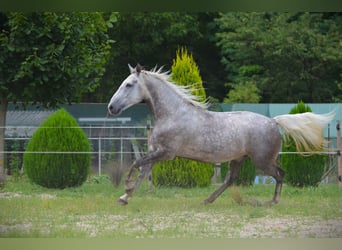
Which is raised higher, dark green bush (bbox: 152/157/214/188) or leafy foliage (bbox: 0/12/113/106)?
leafy foliage (bbox: 0/12/113/106)

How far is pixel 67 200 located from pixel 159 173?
161cm

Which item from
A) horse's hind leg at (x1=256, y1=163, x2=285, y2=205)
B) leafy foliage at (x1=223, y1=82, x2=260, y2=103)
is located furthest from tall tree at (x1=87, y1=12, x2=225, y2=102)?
horse's hind leg at (x1=256, y1=163, x2=285, y2=205)

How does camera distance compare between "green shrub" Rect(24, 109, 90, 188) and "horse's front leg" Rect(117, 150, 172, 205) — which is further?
"green shrub" Rect(24, 109, 90, 188)

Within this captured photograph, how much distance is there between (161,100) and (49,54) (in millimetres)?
1710

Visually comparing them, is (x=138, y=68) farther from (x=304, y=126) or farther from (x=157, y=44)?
(x=157, y=44)

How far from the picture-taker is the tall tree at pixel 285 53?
41.8 ft

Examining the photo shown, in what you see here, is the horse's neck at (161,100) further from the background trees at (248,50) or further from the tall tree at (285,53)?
the tall tree at (285,53)

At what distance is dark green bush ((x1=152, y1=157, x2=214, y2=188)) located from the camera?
8.84 metres

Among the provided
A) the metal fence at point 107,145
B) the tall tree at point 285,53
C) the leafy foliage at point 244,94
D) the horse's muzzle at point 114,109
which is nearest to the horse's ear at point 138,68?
the horse's muzzle at point 114,109

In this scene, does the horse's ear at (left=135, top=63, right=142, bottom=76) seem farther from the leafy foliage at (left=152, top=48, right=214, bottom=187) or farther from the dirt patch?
the dirt patch

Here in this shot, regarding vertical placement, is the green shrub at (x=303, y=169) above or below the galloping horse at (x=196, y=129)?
below

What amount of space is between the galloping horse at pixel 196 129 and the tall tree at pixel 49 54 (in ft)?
4.68

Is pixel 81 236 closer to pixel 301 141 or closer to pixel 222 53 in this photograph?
pixel 301 141

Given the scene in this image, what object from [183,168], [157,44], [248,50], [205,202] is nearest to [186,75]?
[183,168]
